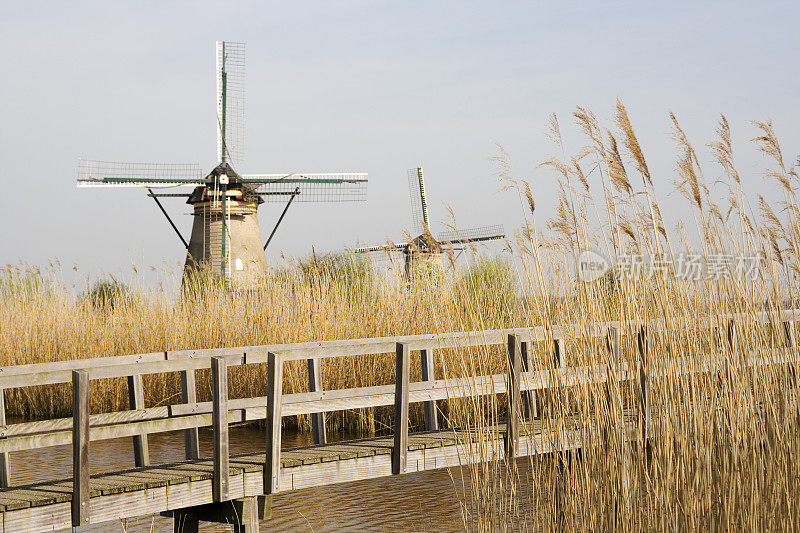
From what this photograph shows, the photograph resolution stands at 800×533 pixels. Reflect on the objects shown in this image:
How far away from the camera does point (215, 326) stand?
10.1 meters

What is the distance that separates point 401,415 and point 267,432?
833 millimetres

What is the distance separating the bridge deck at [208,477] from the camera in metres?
4.02

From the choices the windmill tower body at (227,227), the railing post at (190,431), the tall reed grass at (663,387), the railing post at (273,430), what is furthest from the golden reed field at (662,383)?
the windmill tower body at (227,227)

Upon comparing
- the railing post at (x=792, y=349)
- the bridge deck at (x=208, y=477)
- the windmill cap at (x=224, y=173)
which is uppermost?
the windmill cap at (x=224, y=173)

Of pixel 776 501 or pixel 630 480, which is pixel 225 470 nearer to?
pixel 630 480

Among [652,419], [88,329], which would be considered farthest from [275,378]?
[88,329]

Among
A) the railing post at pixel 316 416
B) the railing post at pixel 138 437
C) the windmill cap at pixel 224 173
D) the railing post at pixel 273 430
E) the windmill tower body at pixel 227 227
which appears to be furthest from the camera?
the windmill cap at pixel 224 173

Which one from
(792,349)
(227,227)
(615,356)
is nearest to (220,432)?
(615,356)

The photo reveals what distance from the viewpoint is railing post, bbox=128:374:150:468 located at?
563cm

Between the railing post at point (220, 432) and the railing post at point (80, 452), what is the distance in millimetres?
603

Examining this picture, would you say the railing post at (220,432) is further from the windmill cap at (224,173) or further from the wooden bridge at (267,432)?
the windmill cap at (224,173)

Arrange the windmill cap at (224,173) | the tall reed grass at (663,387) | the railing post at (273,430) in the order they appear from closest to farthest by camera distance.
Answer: the tall reed grass at (663,387) < the railing post at (273,430) < the windmill cap at (224,173)

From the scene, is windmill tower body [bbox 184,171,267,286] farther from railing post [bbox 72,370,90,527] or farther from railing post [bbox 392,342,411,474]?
railing post [bbox 72,370,90,527]

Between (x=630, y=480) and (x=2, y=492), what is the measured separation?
2.95 metres
